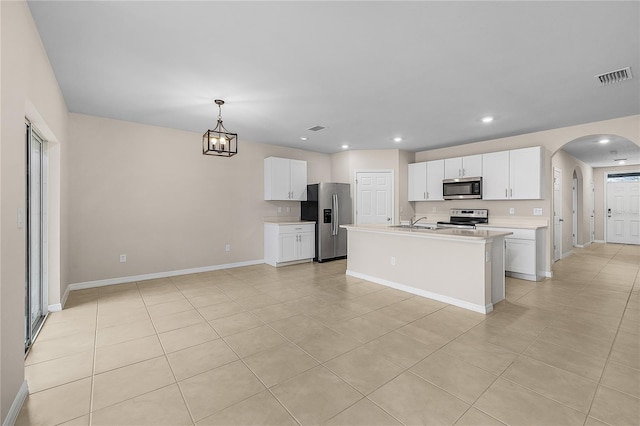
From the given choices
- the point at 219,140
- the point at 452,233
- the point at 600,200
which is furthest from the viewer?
the point at 600,200

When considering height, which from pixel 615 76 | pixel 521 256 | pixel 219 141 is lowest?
pixel 521 256

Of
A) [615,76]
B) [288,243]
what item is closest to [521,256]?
[615,76]

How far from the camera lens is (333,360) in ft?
7.25

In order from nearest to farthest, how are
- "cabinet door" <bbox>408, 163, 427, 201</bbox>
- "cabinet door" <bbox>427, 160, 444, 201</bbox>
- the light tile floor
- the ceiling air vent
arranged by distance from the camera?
1. the light tile floor
2. the ceiling air vent
3. "cabinet door" <bbox>427, 160, 444, 201</bbox>
4. "cabinet door" <bbox>408, 163, 427, 201</bbox>

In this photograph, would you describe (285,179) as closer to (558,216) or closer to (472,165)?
(472,165)

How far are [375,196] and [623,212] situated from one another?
311 inches

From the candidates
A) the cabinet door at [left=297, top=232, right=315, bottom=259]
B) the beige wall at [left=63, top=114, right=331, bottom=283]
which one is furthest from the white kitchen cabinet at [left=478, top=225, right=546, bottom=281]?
the beige wall at [left=63, top=114, right=331, bottom=283]

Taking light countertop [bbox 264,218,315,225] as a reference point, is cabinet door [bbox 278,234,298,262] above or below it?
below

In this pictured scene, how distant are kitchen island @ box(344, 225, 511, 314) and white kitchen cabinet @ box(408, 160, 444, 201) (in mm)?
2317

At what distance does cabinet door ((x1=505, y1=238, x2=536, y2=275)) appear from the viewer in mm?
4543

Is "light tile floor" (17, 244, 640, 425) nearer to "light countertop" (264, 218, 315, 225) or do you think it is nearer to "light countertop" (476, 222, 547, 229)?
"light countertop" (476, 222, 547, 229)

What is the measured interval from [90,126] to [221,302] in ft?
10.6

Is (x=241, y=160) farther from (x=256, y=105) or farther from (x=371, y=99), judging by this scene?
(x=371, y=99)

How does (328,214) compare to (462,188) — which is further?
(328,214)
